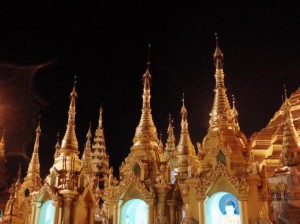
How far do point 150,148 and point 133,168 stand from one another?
3.73 ft

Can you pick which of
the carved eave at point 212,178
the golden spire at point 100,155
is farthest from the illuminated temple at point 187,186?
the golden spire at point 100,155

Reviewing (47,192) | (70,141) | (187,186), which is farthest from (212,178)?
(70,141)

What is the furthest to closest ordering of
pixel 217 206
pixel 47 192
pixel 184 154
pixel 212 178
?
pixel 184 154 < pixel 47 192 < pixel 217 206 < pixel 212 178

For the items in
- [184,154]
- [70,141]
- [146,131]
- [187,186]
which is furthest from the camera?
[184,154]

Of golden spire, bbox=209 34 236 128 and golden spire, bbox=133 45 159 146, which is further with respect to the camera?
golden spire, bbox=133 45 159 146

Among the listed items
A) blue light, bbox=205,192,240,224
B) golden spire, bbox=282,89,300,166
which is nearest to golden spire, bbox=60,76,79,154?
blue light, bbox=205,192,240,224

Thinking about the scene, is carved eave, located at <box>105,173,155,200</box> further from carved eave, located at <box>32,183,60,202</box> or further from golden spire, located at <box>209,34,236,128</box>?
golden spire, located at <box>209,34,236,128</box>

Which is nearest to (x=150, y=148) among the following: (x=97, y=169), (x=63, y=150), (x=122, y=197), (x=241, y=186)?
(x=122, y=197)

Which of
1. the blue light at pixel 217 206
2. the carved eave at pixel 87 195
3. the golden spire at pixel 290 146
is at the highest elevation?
the golden spire at pixel 290 146

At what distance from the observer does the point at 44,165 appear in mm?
30391

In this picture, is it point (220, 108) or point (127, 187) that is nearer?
point (127, 187)

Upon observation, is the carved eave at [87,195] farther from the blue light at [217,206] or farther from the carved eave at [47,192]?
the blue light at [217,206]

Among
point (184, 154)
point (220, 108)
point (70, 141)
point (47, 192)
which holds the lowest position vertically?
point (47, 192)

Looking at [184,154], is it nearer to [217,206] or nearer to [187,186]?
[187,186]
